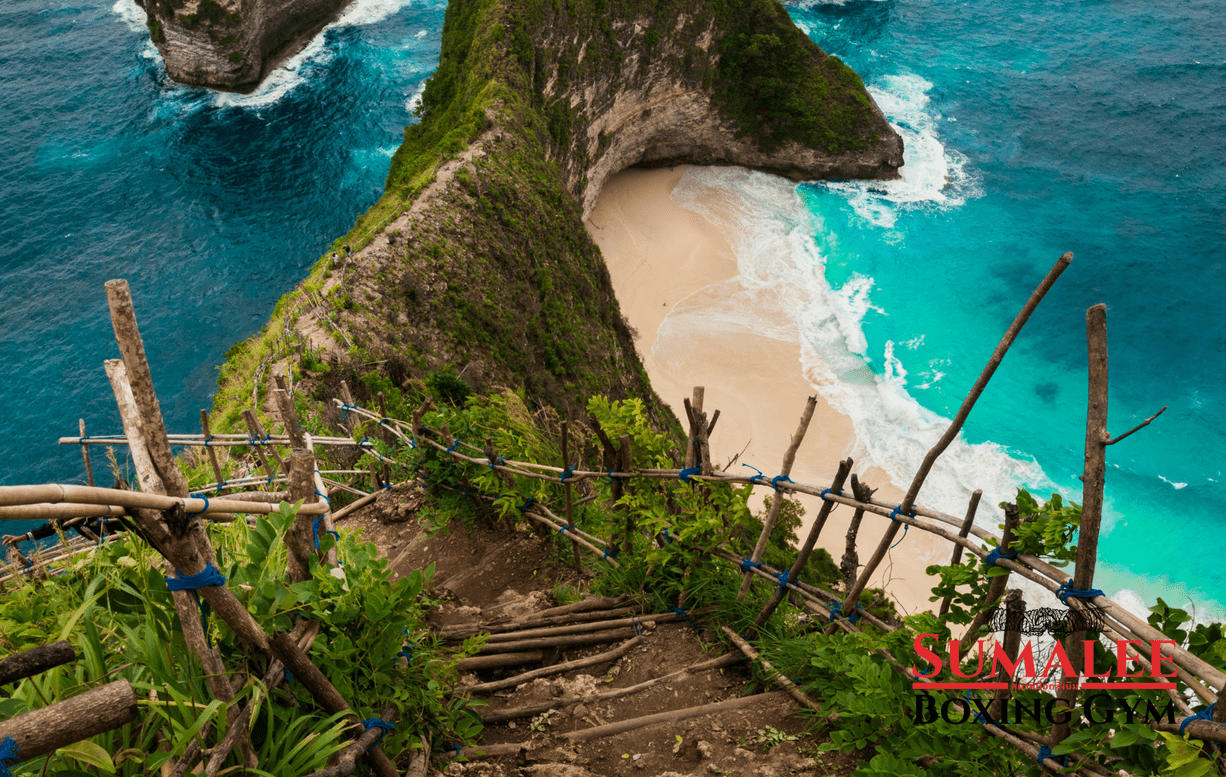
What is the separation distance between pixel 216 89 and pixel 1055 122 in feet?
160

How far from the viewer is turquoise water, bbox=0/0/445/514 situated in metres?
25.1

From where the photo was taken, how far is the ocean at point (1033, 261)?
23.6 m

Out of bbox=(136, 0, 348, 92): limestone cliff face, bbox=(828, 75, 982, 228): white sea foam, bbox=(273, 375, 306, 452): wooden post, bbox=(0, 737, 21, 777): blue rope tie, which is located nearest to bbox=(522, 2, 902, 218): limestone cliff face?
bbox=(828, 75, 982, 228): white sea foam

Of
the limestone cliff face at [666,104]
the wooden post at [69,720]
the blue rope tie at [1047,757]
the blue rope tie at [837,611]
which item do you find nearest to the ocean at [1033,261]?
the limestone cliff face at [666,104]

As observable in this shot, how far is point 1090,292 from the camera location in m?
30.4

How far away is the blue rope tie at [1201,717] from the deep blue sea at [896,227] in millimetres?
20904

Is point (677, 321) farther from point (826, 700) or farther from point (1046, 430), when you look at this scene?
point (826, 700)

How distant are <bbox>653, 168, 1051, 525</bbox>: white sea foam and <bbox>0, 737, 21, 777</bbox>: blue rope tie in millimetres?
22943

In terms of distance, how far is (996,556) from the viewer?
3.48m

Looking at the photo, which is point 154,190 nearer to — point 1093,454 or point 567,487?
point 567,487

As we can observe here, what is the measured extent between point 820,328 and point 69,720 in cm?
2737

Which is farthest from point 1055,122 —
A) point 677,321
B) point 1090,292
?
point 677,321

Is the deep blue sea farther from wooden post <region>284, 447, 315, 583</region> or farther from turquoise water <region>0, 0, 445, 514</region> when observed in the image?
wooden post <region>284, 447, 315, 583</region>

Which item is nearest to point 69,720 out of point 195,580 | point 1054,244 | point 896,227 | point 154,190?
point 195,580
